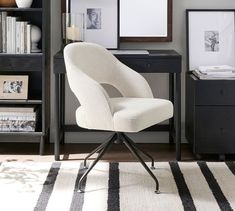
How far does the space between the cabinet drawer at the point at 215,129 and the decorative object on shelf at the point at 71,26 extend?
0.99 metres

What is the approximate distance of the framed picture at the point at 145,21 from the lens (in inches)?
164

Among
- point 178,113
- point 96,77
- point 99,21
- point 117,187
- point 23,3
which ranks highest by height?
point 23,3

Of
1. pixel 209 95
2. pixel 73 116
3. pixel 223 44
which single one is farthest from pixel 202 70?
pixel 73 116

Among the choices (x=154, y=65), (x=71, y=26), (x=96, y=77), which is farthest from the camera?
(x=71, y=26)

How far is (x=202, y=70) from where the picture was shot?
12.7 feet

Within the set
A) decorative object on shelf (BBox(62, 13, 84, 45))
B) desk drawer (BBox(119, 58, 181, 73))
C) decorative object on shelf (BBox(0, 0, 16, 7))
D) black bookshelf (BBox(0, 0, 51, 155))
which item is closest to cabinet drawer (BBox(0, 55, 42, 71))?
black bookshelf (BBox(0, 0, 51, 155))

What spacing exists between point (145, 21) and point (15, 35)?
0.97 m

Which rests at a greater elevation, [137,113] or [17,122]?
[137,113]

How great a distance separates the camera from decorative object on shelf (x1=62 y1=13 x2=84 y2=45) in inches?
156

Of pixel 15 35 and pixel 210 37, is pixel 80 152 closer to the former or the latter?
pixel 15 35

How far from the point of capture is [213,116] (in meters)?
3.77

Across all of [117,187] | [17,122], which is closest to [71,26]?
[17,122]

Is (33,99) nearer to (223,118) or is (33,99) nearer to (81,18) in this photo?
(81,18)

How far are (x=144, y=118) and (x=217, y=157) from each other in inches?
39.5
